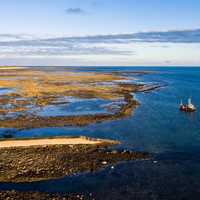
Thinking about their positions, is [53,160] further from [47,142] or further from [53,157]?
[47,142]

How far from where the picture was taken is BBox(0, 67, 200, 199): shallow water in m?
25.3

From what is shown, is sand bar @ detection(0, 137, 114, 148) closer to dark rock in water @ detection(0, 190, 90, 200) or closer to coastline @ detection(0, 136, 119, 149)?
coastline @ detection(0, 136, 119, 149)

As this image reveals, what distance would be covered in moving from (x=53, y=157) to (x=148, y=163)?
8898 mm

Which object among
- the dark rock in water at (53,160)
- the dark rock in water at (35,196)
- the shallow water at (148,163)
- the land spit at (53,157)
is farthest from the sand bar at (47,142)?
the dark rock in water at (35,196)

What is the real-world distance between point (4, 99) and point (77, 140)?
124 ft

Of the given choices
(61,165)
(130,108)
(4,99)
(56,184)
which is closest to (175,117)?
(130,108)

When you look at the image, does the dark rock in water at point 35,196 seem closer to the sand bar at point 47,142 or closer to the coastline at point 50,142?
the coastline at point 50,142

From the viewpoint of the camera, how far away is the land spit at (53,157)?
2833 centimetres

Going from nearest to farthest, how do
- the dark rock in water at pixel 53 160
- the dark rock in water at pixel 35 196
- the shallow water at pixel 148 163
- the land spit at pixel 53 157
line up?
1. the dark rock in water at pixel 35 196
2. the shallow water at pixel 148 163
3. the dark rock in water at pixel 53 160
4. the land spit at pixel 53 157

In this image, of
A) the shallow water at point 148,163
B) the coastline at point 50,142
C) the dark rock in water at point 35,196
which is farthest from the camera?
the coastline at point 50,142

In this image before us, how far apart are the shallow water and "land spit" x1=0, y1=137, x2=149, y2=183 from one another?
52.6 inches

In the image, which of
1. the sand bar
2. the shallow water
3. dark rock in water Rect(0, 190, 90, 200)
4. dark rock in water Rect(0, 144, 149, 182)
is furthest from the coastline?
dark rock in water Rect(0, 190, 90, 200)

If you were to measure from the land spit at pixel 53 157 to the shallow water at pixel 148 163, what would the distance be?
1.34m

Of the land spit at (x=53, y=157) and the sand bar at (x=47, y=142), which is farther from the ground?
the sand bar at (x=47, y=142)
